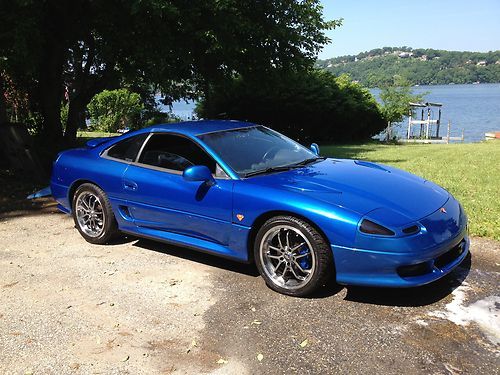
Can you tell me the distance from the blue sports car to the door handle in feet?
0.03

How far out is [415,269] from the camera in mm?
3742

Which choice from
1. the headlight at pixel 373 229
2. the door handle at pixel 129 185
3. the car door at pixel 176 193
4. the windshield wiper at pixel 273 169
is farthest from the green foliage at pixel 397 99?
the headlight at pixel 373 229

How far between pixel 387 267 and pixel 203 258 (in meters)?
2.08

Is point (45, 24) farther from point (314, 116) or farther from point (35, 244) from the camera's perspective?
point (314, 116)

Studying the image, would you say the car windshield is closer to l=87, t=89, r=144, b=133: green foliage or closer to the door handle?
the door handle

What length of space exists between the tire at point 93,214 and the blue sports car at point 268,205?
1 cm

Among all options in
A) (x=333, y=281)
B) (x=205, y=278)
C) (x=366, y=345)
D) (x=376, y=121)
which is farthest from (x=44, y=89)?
(x=376, y=121)

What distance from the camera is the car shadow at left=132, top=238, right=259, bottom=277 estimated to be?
477cm

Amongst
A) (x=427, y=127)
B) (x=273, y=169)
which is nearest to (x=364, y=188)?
(x=273, y=169)

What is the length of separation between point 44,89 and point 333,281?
395 inches

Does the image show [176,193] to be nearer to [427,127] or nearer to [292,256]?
[292,256]

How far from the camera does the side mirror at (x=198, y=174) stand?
172 inches

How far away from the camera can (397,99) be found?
2786 cm

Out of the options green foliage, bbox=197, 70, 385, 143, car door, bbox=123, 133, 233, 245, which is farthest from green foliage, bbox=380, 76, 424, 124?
car door, bbox=123, 133, 233, 245
